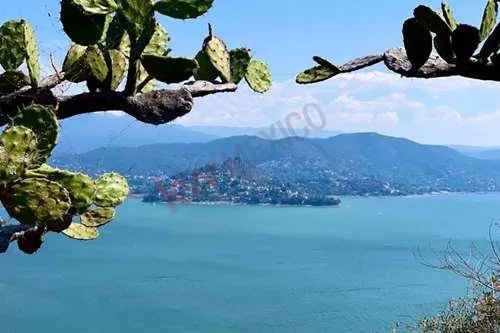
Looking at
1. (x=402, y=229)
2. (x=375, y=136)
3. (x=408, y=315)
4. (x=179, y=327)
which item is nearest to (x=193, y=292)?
(x=179, y=327)

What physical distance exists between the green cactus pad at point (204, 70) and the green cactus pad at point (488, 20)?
634 millimetres

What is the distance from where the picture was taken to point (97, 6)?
3.72ft

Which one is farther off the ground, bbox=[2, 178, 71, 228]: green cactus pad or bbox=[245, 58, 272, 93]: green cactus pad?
bbox=[245, 58, 272, 93]: green cactus pad

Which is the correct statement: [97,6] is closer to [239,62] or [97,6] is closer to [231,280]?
[239,62]

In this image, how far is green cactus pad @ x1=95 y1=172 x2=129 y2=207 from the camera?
5.63 ft

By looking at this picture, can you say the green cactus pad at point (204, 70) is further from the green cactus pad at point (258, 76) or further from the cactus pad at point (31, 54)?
the cactus pad at point (31, 54)

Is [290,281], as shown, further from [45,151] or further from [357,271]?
[45,151]

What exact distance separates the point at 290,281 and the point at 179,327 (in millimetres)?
11990

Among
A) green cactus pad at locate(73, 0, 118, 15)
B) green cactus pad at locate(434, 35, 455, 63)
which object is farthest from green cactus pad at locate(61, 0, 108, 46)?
green cactus pad at locate(434, 35, 455, 63)

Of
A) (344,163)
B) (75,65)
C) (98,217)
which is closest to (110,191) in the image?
(98,217)

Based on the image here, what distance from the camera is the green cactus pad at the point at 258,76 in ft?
6.04

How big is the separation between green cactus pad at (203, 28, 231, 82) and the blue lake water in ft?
83.8

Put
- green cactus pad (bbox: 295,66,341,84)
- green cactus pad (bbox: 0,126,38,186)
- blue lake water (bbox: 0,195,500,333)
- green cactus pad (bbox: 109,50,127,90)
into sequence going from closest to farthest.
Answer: green cactus pad (bbox: 0,126,38,186) < green cactus pad (bbox: 295,66,341,84) < green cactus pad (bbox: 109,50,127,90) < blue lake water (bbox: 0,195,500,333)

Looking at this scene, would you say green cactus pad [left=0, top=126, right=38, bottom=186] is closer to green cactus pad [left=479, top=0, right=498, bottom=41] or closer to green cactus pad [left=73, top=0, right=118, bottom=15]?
green cactus pad [left=73, top=0, right=118, bottom=15]
